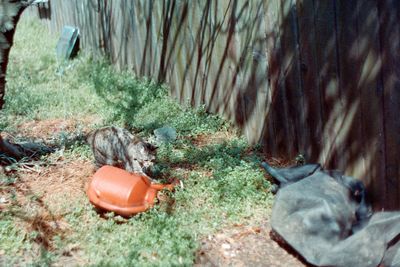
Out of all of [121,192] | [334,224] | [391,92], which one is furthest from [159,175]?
[391,92]

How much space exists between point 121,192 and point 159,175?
2.20 feet

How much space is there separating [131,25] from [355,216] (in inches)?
183

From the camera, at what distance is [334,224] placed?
362cm

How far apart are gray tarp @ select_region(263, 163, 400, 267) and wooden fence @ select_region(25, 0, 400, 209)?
8.2 inches

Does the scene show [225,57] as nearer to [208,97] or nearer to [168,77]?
[208,97]

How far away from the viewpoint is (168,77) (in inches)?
267

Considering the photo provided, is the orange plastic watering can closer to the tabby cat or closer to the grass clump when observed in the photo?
the grass clump

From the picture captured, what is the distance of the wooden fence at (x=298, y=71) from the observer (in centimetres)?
369

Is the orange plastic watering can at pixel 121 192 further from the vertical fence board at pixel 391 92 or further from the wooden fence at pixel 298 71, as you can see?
the vertical fence board at pixel 391 92

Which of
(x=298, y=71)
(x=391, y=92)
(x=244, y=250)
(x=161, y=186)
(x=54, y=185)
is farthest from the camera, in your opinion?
(x=54, y=185)

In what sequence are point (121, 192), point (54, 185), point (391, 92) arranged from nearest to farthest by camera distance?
point (391, 92) → point (121, 192) → point (54, 185)

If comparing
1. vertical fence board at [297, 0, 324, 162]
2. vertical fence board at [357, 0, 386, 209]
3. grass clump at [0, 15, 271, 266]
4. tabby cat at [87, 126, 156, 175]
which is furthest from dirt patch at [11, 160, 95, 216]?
vertical fence board at [357, 0, 386, 209]

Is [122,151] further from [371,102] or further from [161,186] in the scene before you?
[371,102]

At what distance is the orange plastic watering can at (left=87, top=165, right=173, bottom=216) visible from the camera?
402 cm
